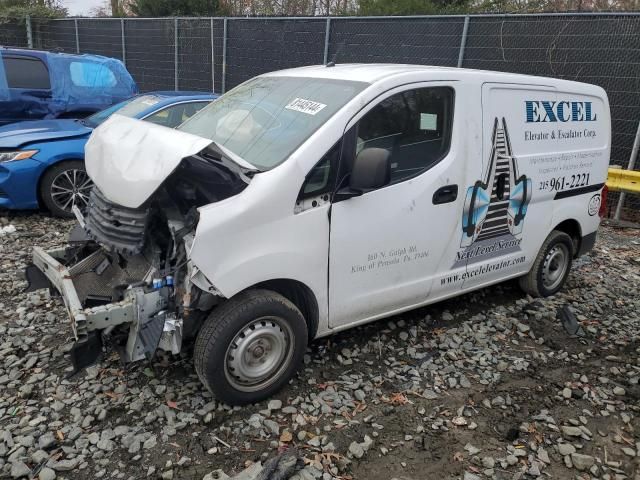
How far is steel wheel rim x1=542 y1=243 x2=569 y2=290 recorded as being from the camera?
4918mm

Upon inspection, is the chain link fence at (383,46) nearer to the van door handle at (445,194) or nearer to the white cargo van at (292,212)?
the white cargo van at (292,212)

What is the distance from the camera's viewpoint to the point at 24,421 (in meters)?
3.01

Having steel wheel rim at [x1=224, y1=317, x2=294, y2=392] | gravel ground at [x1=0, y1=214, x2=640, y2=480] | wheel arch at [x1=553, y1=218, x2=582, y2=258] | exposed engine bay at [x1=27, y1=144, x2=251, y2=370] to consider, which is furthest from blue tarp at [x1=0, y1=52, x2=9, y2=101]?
wheel arch at [x1=553, y1=218, x2=582, y2=258]

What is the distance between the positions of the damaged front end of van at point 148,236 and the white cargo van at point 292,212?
1 cm

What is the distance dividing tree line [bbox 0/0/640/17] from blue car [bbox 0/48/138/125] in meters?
6.25

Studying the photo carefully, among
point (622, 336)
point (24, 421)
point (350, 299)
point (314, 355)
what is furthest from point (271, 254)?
point (622, 336)

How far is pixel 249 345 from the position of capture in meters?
3.10

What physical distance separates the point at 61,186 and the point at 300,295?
4388mm

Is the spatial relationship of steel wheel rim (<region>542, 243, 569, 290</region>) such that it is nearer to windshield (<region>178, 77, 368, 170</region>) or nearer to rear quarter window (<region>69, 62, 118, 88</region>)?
windshield (<region>178, 77, 368, 170</region>)

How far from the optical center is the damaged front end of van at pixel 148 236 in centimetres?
286

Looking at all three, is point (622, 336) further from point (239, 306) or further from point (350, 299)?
point (239, 306)

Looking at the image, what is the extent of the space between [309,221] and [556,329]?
8.77ft

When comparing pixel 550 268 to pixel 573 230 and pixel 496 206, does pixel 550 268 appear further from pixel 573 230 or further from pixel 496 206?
pixel 496 206

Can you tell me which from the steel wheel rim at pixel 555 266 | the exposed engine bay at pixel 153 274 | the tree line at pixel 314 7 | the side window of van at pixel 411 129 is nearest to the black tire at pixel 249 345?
the exposed engine bay at pixel 153 274
